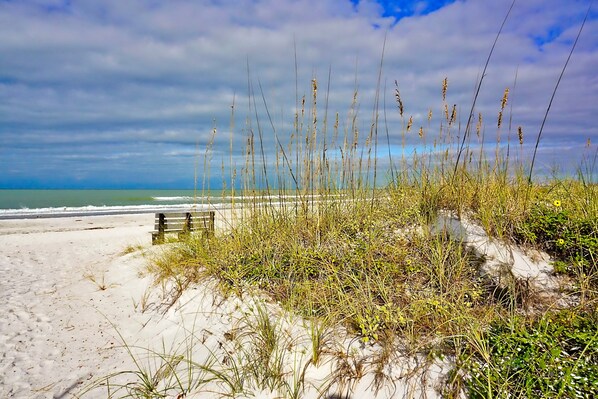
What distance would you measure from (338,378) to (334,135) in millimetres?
2750

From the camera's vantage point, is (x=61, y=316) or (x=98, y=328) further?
(x=61, y=316)

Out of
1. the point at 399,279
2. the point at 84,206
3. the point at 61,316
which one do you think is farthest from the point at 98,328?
the point at 84,206

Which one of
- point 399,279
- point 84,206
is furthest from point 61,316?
point 84,206

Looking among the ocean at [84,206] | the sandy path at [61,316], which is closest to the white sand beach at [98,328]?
the sandy path at [61,316]

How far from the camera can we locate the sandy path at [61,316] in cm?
274

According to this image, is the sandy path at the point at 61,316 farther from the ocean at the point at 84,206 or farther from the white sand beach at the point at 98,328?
the ocean at the point at 84,206

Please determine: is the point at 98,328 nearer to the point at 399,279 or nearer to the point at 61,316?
the point at 61,316

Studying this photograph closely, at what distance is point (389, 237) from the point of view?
3547mm

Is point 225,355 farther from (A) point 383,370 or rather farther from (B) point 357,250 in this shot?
(B) point 357,250

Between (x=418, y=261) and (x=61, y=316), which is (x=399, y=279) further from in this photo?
(x=61, y=316)

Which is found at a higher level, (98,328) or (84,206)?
(84,206)

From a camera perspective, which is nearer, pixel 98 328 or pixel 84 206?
pixel 98 328

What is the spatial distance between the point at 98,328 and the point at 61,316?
0.70 m

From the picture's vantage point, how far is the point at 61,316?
385cm
